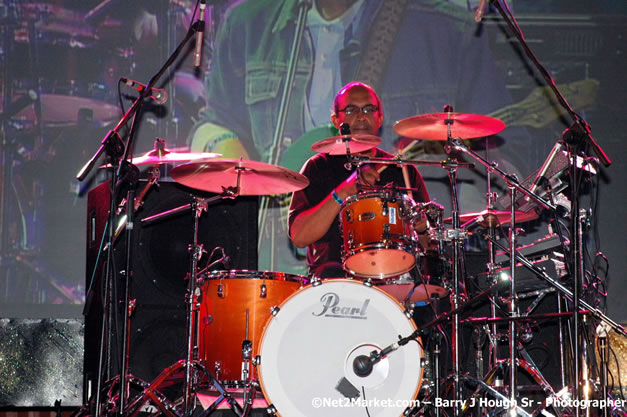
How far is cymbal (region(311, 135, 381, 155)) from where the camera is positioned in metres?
3.92

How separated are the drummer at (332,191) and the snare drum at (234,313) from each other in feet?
1.05

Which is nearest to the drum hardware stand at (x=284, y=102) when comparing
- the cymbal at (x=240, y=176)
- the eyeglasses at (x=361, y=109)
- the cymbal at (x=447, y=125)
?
the eyeglasses at (x=361, y=109)

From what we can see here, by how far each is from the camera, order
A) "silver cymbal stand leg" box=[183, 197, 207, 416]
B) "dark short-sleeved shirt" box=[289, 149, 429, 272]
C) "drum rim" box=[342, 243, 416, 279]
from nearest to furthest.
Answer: "drum rim" box=[342, 243, 416, 279] < "silver cymbal stand leg" box=[183, 197, 207, 416] < "dark short-sleeved shirt" box=[289, 149, 429, 272]

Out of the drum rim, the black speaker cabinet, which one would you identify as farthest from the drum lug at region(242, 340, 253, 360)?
the black speaker cabinet

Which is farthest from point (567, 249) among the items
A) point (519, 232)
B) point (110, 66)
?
point (110, 66)

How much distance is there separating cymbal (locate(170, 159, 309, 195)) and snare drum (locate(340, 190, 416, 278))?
15.7 inches

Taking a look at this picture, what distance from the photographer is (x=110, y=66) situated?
5891 millimetres

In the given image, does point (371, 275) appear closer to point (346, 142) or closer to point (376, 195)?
point (376, 195)

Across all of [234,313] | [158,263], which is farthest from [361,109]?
[158,263]

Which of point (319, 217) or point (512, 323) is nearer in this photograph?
point (512, 323)

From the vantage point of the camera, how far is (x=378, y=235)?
3.87 m

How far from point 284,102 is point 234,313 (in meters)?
2.20

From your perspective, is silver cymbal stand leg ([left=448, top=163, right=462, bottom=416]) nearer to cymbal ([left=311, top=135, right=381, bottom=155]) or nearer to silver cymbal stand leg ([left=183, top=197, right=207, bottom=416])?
cymbal ([left=311, top=135, right=381, bottom=155])

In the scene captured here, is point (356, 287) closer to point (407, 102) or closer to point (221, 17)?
point (407, 102)
